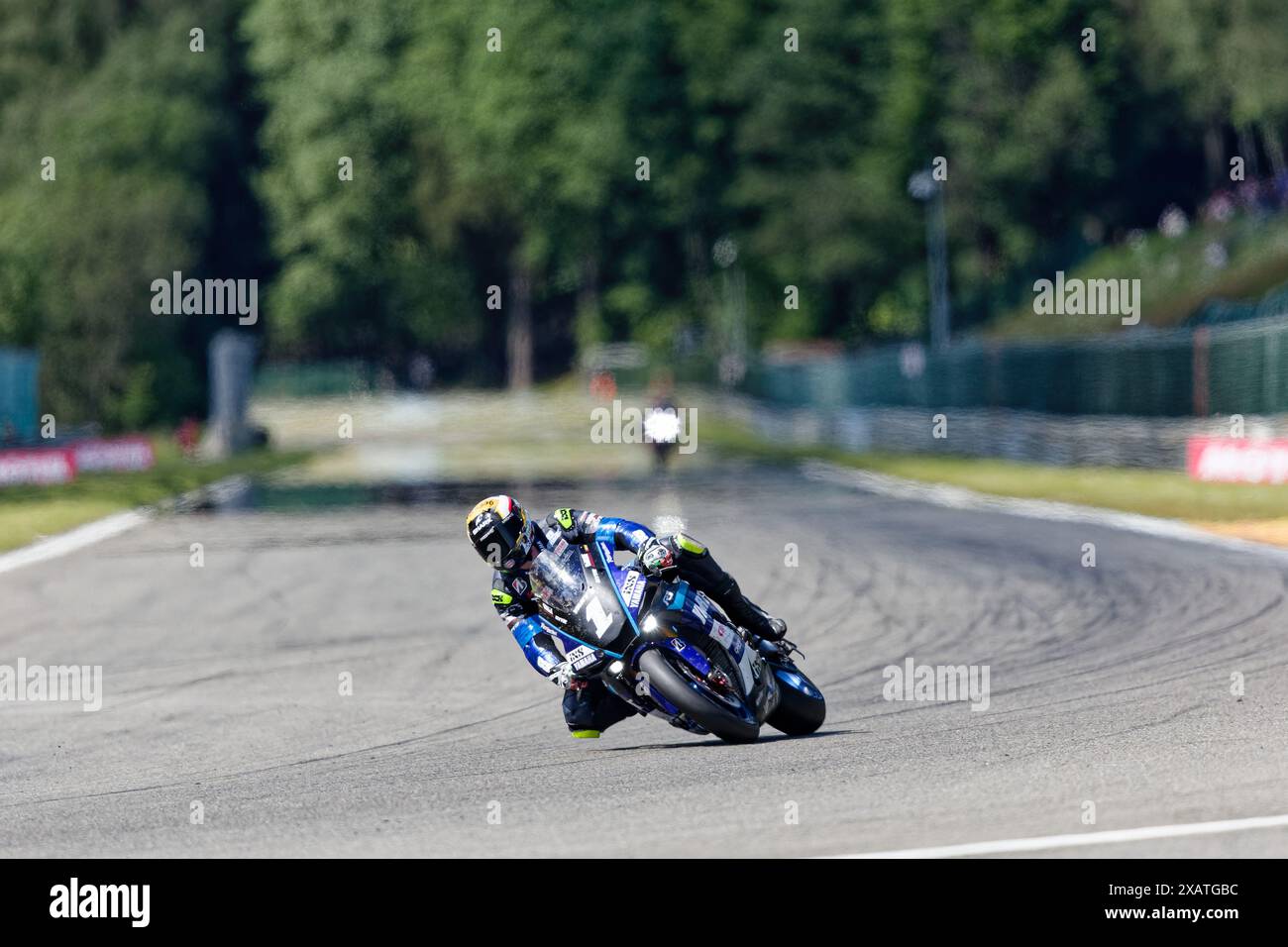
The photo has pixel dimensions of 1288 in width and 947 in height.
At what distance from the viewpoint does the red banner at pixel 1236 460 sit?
2614cm

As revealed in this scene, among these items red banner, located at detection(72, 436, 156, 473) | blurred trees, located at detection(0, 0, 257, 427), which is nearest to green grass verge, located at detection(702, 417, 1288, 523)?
red banner, located at detection(72, 436, 156, 473)

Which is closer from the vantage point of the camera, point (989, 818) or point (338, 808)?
point (989, 818)

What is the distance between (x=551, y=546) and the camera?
9.99 metres

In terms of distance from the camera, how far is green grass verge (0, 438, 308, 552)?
26391mm

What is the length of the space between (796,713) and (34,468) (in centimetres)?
2766

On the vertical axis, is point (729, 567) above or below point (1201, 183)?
below

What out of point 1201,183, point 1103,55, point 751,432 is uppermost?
point 1103,55

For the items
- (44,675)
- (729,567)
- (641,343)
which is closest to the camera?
(44,675)

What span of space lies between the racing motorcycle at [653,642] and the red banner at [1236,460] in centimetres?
1769

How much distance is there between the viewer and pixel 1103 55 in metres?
75.6

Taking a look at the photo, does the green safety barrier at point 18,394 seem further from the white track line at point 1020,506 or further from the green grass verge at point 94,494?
the white track line at point 1020,506

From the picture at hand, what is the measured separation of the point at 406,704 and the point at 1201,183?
6689 centimetres
